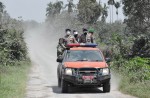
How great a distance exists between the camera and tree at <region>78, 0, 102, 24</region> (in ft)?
279

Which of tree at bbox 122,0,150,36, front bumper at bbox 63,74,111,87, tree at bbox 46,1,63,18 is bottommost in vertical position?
front bumper at bbox 63,74,111,87

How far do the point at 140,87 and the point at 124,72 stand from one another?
6.41 metres

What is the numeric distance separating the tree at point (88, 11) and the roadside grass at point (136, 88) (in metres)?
63.2

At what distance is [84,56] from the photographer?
61.9ft

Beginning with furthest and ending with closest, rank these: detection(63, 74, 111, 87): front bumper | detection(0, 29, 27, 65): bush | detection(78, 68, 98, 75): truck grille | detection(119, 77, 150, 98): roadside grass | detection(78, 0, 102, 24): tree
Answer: detection(78, 0, 102, 24): tree < detection(0, 29, 27, 65): bush < detection(78, 68, 98, 75): truck grille < detection(63, 74, 111, 87): front bumper < detection(119, 77, 150, 98): roadside grass

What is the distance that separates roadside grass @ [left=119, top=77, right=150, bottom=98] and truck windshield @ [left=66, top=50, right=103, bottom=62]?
1574 mm

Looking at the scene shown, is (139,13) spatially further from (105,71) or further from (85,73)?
(85,73)

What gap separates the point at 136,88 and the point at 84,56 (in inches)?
104

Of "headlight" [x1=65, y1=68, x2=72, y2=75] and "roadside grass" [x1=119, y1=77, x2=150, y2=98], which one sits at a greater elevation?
"headlight" [x1=65, y1=68, x2=72, y2=75]

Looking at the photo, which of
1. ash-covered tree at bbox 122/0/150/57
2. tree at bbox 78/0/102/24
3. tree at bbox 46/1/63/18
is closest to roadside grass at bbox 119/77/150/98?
ash-covered tree at bbox 122/0/150/57

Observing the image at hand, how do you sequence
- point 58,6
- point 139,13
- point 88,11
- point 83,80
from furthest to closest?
point 58,6, point 88,11, point 139,13, point 83,80

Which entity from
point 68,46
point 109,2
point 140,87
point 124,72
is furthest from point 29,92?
point 109,2

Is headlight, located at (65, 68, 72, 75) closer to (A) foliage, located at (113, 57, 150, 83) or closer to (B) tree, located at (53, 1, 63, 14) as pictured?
(A) foliage, located at (113, 57, 150, 83)

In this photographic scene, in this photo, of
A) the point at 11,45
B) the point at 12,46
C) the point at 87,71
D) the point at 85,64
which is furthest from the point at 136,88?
the point at 12,46
